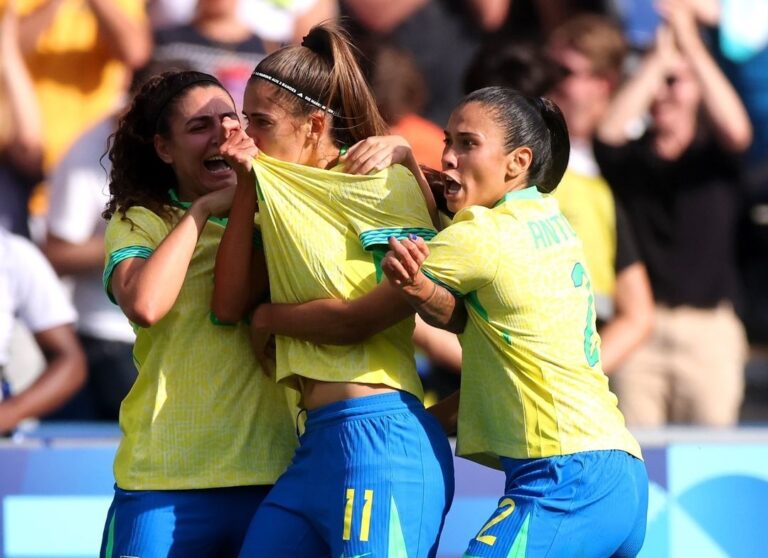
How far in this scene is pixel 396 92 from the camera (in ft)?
18.0

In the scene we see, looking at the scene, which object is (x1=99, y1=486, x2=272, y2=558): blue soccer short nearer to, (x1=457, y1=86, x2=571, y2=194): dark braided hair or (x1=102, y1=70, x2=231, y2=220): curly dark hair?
(x1=102, y1=70, x2=231, y2=220): curly dark hair

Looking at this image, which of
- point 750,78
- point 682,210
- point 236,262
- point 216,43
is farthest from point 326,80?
point 750,78

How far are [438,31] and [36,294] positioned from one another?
7.17 feet

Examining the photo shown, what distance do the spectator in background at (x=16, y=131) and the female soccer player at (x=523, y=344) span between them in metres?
3.13

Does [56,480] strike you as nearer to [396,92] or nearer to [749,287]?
[396,92]

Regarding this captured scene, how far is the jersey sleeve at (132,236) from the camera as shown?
9.79 feet

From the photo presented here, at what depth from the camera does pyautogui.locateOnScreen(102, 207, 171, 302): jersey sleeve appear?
117 inches

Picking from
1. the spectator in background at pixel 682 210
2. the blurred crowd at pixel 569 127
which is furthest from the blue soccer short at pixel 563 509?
the spectator in background at pixel 682 210

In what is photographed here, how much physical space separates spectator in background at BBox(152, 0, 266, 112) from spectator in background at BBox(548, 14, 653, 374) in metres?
1.34

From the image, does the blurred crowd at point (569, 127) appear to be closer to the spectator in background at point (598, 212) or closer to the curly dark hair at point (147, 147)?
the spectator in background at point (598, 212)

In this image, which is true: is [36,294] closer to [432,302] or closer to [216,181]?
[216,181]

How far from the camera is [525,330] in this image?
2.72m

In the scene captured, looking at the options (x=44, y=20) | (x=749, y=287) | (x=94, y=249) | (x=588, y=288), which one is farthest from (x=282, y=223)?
(x=749, y=287)

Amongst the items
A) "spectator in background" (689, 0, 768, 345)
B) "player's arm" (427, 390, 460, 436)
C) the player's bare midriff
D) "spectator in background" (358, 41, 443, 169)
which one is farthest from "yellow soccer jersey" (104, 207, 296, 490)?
"spectator in background" (689, 0, 768, 345)
